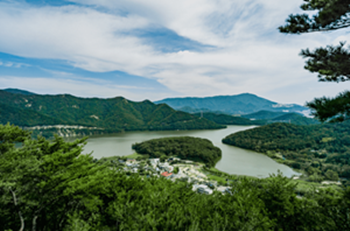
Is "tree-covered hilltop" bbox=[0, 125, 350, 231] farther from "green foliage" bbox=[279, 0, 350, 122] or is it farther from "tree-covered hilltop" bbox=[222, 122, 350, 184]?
"tree-covered hilltop" bbox=[222, 122, 350, 184]

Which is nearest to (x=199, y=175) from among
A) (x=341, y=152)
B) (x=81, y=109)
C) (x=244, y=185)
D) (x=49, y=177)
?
(x=244, y=185)

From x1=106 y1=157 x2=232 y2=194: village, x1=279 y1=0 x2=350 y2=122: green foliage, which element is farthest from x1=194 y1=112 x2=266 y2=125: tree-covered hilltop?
x1=279 y1=0 x2=350 y2=122: green foliage

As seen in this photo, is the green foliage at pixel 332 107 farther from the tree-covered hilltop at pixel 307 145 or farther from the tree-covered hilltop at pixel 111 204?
the tree-covered hilltop at pixel 307 145

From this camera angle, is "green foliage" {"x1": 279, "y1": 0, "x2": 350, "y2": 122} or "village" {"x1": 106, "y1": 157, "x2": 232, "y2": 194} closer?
"green foliage" {"x1": 279, "y1": 0, "x2": 350, "y2": 122}

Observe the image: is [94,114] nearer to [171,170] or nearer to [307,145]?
[171,170]

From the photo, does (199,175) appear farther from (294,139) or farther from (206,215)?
(294,139)

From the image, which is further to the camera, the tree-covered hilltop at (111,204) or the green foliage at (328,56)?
the tree-covered hilltop at (111,204)

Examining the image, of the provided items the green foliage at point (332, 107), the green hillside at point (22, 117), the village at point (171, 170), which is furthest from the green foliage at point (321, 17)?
the green hillside at point (22, 117)

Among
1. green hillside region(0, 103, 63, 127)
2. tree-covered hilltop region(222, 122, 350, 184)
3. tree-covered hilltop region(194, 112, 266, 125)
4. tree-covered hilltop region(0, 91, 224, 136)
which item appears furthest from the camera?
tree-covered hilltop region(194, 112, 266, 125)
